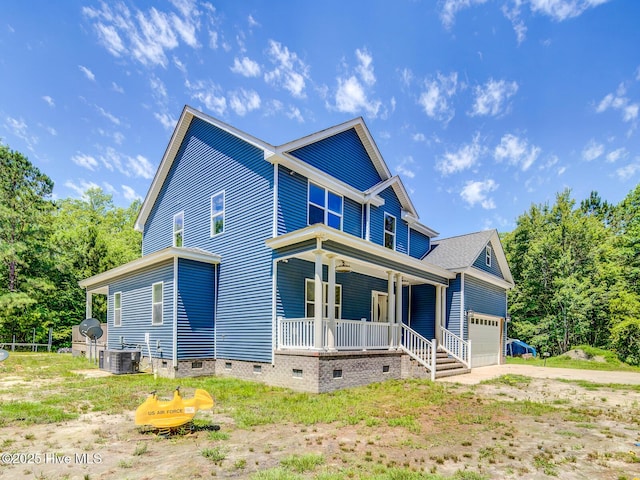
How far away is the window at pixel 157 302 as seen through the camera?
13227 millimetres

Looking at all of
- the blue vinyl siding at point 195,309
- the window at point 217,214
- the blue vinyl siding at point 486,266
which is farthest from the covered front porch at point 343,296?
the window at point 217,214

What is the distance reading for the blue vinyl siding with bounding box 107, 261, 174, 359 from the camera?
12602 mm

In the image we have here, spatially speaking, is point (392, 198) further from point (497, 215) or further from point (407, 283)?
point (497, 215)

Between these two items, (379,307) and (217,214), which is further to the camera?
(379,307)

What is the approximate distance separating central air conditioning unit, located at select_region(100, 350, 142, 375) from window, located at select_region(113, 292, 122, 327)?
11.0 feet

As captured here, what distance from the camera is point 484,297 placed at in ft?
61.9

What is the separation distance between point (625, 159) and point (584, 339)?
1585 centimetres

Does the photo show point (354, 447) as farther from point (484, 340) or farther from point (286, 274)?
point (484, 340)

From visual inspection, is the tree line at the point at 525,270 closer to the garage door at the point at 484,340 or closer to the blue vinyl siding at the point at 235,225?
the garage door at the point at 484,340

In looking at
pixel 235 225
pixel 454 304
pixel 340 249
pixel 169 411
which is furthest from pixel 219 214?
pixel 454 304

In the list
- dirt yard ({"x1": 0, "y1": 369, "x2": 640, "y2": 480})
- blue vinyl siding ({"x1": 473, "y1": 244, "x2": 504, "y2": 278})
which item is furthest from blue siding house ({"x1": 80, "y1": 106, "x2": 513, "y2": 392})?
dirt yard ({"x1": 0, "y1": 369, "x2": 640, "y2": 480})

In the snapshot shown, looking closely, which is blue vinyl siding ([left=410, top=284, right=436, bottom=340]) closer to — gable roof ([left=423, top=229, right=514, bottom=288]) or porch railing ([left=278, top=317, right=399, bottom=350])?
gable roof ([left=423, top=229, right=514, bottom=288])

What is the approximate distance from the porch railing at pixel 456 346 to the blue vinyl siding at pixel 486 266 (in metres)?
3.95

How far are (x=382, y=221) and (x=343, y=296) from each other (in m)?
4.21
